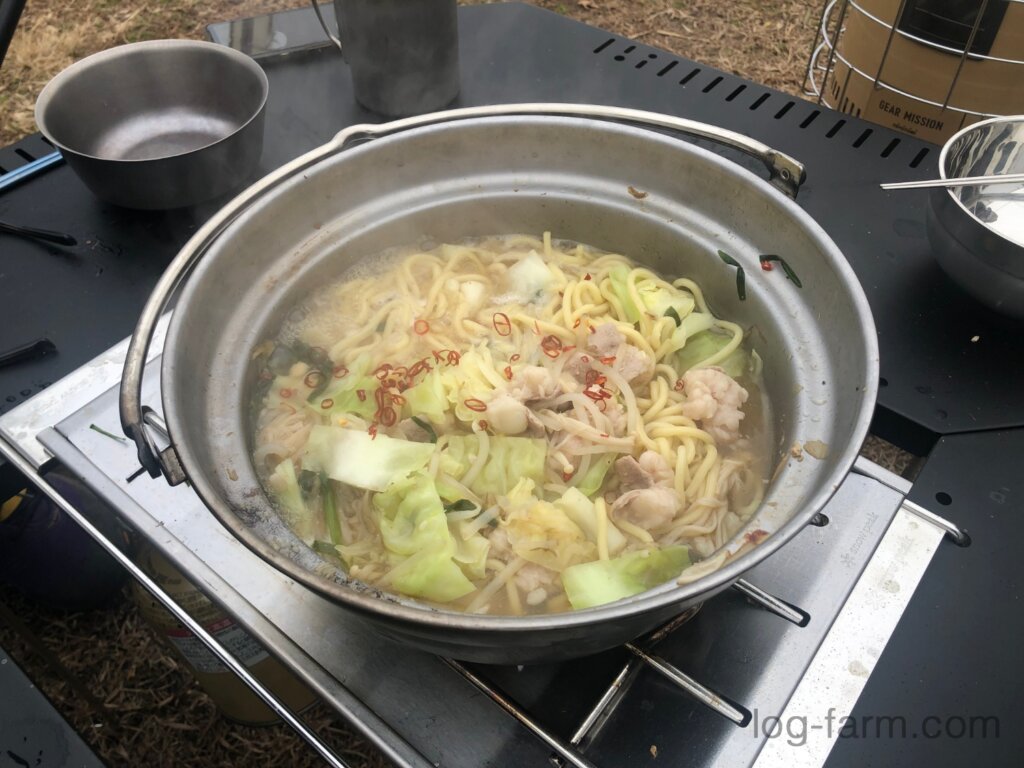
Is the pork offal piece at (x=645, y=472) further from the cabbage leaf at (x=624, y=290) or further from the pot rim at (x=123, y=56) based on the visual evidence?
the pot rim at (x=123, y=56)

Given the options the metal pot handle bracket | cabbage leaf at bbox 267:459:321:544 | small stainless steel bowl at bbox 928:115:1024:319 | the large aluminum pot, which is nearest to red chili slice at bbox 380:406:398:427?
cabbage leaf at bbox 267:459:321:544

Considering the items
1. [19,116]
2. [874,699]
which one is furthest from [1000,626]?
[19,116]

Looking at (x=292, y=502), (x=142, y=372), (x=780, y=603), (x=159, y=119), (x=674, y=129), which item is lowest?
(x=780, y=603)

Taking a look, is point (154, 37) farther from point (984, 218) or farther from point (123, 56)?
point (984, 218)

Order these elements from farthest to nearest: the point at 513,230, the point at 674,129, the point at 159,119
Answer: the point at 159,119 < the point at 513,230 < the point at 674,129

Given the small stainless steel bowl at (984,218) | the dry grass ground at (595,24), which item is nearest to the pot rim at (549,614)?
the small stainless steel bowl at (984,218)

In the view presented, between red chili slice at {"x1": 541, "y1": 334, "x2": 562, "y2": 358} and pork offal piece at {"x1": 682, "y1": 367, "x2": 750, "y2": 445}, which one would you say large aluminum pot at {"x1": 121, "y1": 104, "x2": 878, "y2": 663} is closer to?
pork offal piece at {"x1": 682, "y1": 367, "x2": 750, "y2": 445}

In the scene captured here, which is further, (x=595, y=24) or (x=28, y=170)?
(x=595, y=24)

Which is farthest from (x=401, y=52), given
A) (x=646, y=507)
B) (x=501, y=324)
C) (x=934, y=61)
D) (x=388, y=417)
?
(x=934, y=61)
